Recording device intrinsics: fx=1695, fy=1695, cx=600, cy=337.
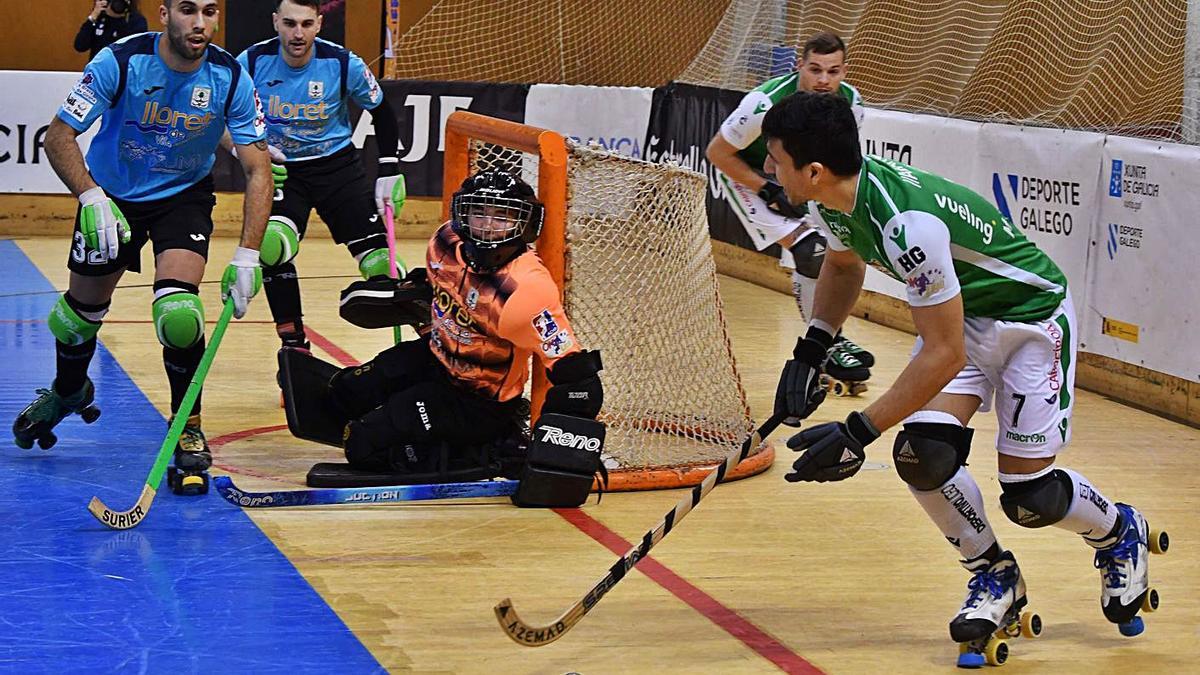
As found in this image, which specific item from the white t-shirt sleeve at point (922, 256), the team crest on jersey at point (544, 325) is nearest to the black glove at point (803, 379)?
the white t-shirt sleeve at point (922, 256)

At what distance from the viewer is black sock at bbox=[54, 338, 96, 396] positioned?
19.9ft

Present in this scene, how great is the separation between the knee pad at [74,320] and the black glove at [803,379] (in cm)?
269

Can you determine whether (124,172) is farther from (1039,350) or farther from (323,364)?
(1039,350)

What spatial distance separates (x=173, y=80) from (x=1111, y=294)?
445 cm

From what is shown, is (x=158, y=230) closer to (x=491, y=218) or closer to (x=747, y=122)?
(x=491, y=218)

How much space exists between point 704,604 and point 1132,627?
1.12 meters

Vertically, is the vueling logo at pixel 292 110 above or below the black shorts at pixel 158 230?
below

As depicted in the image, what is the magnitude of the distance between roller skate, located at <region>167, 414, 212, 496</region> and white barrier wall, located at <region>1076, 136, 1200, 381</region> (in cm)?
424

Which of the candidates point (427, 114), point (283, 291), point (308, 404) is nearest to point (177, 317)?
point (308, 404)

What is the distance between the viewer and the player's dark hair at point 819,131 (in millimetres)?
3910

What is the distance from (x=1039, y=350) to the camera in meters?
4.22

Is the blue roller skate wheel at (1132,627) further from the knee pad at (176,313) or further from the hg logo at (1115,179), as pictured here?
the hg logo at (1115,179)

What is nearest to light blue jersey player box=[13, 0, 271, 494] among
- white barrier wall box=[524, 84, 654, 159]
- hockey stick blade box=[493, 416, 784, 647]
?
hockey stick blade box=[493, 416, 784, 647]

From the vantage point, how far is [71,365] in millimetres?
6082
